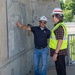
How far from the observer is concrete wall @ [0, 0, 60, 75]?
225 inches

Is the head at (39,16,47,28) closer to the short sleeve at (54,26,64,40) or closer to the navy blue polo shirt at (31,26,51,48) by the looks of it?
the navy blue polo shirt at (31,26,51,48)

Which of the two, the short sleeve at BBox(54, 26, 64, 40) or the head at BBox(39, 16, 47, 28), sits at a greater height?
the head at BBox(39, 16, 47, 28)

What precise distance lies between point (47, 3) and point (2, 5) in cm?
360

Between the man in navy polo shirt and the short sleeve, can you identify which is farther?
the man in navy polo shirt

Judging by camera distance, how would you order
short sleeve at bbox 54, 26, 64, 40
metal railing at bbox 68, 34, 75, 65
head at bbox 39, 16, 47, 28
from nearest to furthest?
short sleeve at bbox 54, 26, 64, 40 → head at bbox 39, 16, 47, 28 → metal railing at bbox 68, 34, 75, 65

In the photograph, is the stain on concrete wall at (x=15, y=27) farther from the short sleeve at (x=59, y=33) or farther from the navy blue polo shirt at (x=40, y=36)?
the short sleeve at (x=59, y=33)

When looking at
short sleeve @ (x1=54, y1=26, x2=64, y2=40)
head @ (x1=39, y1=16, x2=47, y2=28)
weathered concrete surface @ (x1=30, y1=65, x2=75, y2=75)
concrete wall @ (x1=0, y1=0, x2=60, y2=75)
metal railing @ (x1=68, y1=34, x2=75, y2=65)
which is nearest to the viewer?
concrete wall @ (x1=0, y1=0, x2=60, y2=75)

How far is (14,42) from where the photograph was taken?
6.46 metres

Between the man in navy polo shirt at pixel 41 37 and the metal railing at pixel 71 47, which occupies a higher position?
the man in navy polo shirt at pixel 41 37

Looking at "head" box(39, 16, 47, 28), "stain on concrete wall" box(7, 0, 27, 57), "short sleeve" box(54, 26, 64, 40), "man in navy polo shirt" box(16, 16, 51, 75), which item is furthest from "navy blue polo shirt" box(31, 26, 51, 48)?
"short sleeve" box(54, 26, 64, 40)

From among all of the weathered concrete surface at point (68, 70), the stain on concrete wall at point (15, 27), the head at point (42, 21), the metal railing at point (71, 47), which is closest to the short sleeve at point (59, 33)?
the head at point (42, 21)

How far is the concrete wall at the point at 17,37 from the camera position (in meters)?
5.71


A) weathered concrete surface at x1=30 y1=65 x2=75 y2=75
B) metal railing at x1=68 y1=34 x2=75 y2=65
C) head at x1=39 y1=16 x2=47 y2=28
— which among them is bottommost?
weathered concrete surface at x1=30 y1=65 x2=75 y2=75

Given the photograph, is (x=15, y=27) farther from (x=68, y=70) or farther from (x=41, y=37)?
(x=68, y=70)
